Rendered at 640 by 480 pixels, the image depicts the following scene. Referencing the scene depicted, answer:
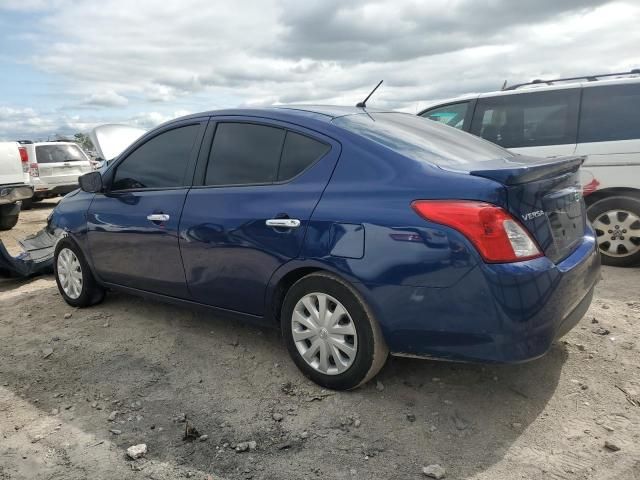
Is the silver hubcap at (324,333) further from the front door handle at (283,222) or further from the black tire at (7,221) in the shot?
the black tire at (7,221)

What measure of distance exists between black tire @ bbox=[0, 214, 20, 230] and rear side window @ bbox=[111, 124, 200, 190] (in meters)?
6.19

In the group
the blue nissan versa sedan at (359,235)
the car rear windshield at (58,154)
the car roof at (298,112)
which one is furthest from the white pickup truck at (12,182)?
the car roof at (298,112)

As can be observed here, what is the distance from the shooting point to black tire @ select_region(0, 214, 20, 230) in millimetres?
9219

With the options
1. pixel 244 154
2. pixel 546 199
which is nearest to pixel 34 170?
pixel 244 154

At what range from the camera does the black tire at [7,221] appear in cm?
922

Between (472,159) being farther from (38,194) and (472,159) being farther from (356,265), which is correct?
(38,194)

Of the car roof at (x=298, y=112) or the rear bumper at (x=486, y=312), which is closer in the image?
the rear bumper at (x=486, y=312)

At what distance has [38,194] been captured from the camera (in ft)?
40.8

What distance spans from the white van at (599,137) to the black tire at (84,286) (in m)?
4.37

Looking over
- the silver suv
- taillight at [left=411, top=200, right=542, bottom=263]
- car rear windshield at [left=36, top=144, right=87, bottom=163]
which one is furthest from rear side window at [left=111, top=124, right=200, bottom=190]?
car rear windshield at [left=36, top=144, right=87, bottom=163]

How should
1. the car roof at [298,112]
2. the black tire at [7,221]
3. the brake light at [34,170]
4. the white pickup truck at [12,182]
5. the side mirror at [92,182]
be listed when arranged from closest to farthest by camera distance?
the car roof at [298,112]
the side mirror at [92,182]
the white pickup truck at [12,182]
the black tire at [7,221]
the brake light at [34,170]

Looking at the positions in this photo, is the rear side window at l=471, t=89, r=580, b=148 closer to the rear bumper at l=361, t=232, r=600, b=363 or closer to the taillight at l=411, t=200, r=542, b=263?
the rear bumper at l=361, t=232, r=600, b=363

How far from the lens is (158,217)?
374 cm

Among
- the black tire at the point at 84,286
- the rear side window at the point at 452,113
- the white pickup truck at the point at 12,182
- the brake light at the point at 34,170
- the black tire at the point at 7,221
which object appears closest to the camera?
the black tire at the point at 84,286
